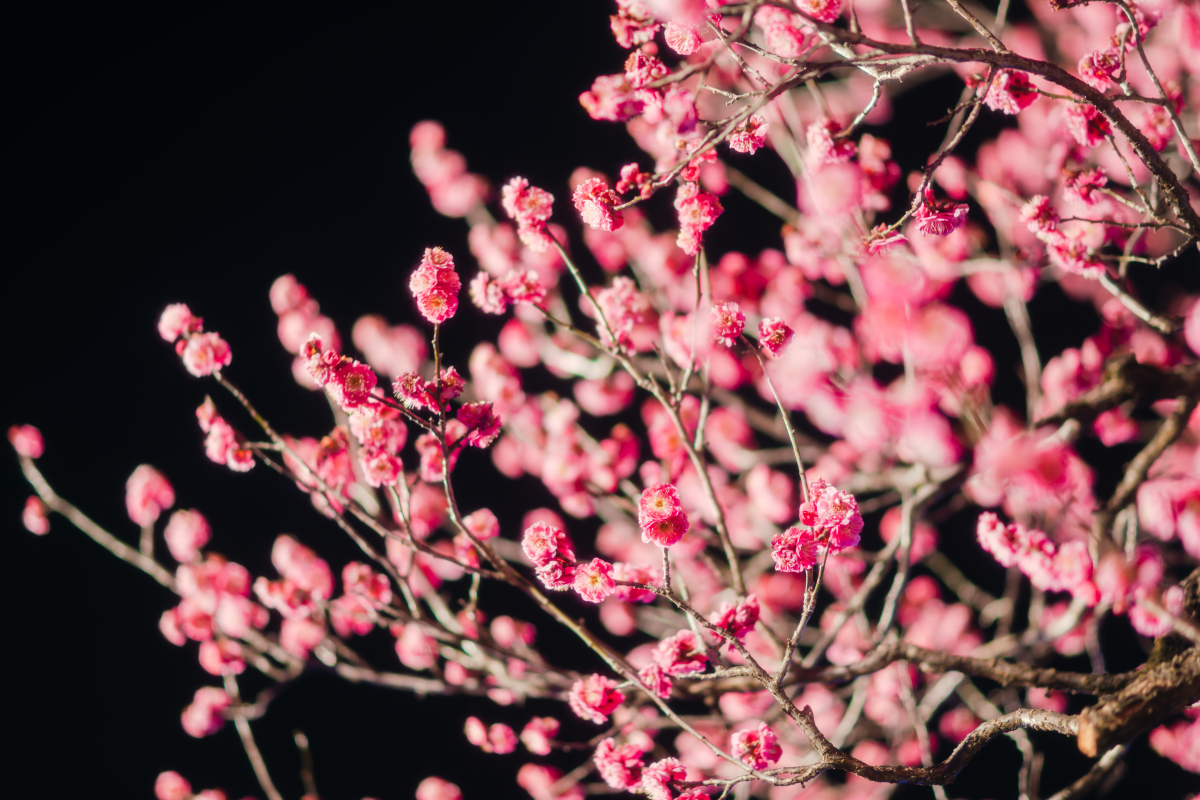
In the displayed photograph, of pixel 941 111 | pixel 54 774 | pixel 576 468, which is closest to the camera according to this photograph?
pixel 576 468

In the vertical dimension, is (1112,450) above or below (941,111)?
below

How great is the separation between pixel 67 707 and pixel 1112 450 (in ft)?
15.8

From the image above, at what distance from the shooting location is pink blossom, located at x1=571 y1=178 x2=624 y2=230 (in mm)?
1071

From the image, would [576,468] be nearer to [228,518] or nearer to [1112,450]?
[228,518]

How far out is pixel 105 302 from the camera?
8.34ft

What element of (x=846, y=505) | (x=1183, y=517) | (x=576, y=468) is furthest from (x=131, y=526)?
(x=1183, y=517)

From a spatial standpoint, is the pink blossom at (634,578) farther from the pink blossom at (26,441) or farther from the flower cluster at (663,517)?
the pink blossom at (26,441)

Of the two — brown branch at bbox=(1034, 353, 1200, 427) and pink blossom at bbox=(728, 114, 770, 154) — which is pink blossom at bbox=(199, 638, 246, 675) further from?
brown branch at bbox=(1034, 353, 1200, 427)

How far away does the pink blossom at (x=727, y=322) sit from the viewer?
3.70ft

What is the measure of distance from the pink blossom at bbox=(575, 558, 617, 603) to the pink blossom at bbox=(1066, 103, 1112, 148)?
130cm

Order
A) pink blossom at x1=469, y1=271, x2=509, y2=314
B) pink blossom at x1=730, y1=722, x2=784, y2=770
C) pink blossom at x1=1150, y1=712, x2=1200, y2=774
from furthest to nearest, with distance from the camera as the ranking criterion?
pink blossom at x1=1150, y1=712, x2=1200, y2=774
pink blossom at x1=469, y1=271, x2=509, y2=314
pink blossom at x1=730, y1=722, x2=784, y2=770

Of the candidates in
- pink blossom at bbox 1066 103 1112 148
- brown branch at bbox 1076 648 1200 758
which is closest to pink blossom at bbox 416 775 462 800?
brown branch at bbox 1076 648 1200 758

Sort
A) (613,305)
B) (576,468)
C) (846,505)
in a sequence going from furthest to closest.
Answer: (576,468) < (613,305) < (846,505)

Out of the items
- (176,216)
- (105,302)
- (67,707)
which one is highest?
(176,216)
